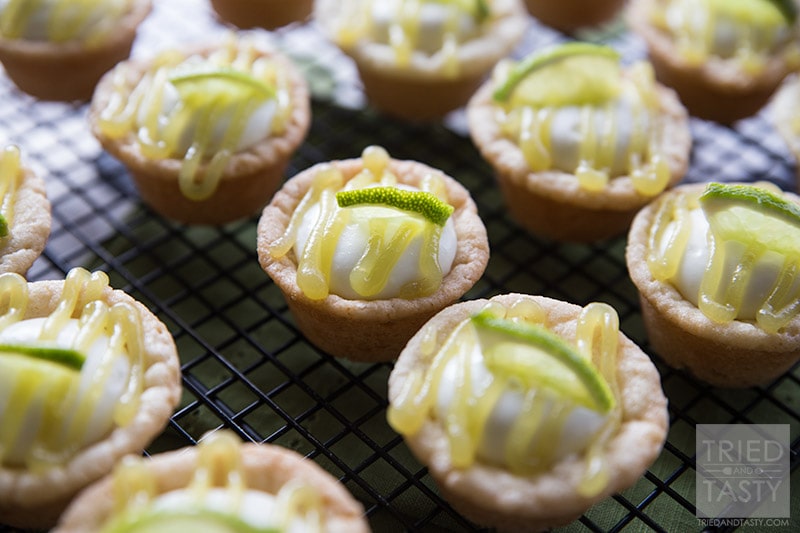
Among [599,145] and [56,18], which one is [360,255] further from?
[56,18]

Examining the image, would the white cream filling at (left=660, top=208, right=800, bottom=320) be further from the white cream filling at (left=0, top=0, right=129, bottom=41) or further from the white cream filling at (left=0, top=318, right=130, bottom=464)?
the white cream filling at (left=0, top=0, right=129, bottom=41)

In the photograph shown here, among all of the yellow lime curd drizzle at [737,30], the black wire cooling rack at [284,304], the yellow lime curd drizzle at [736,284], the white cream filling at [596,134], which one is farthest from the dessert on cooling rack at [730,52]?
the yellow lime curd drizzle at [736,284]

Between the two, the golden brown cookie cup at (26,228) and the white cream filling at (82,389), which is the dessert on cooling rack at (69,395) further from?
the golden brown cookie cup at (26,228)

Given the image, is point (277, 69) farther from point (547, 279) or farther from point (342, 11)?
point (547, 279)

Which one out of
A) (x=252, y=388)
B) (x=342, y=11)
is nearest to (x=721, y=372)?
(x=252, y=388)

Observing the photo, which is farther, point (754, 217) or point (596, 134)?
point (596, 134)

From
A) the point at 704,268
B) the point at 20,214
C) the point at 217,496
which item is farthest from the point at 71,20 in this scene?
the point at 704,268

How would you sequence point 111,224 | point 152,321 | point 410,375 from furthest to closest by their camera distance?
point 111,224
point 152,321
point 410,375
